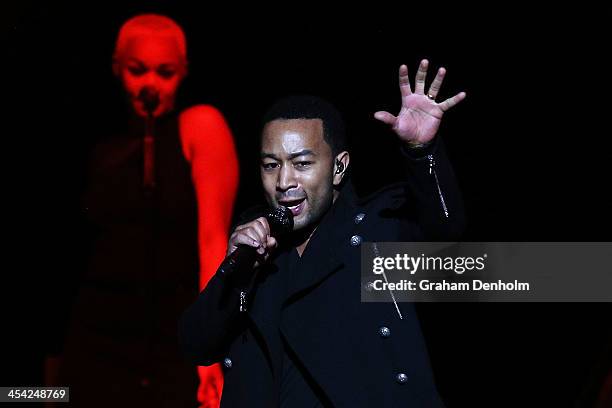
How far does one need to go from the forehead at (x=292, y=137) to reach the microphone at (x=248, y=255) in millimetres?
177

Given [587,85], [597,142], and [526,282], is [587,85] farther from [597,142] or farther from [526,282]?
[526,282]

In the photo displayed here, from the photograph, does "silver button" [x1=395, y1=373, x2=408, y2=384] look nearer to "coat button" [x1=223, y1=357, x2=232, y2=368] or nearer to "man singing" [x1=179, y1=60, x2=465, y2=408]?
"man singing" [x1=179, y1=60, x2=465, y2=408]

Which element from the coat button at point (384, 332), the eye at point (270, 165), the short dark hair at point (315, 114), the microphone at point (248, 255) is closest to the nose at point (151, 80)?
the short dark hair at point (315, 114)

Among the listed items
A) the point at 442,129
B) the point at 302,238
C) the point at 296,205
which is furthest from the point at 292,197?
the point at 442,129

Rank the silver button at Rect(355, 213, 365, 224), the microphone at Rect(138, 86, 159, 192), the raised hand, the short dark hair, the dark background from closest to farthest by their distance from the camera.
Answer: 1. the raised hand
2. the silver button at Rect(355, 213, 365, 224)
3. the short dark hair
4. the dark background
5. the microphone at Rect(138, 86, 159, 192)

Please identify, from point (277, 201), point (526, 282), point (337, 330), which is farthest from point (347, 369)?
point (526, 282)

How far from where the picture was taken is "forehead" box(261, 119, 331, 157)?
7.81 ft

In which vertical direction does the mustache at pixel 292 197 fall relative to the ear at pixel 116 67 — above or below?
below

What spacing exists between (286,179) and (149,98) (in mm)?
1424

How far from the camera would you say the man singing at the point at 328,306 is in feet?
7.00

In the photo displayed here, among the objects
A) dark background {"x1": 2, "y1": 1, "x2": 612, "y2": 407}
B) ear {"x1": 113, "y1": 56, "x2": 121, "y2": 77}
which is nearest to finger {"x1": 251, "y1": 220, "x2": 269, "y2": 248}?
dark background {"x1": 2, "y1": 1, "x2": 612, "y2": 407}

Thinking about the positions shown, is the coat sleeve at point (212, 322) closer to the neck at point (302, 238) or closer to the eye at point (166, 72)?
the neck at point (302, 238)

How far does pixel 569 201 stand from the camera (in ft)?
10.7

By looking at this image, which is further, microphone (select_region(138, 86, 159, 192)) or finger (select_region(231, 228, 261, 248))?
microphone (select_region(138, 86, 159, 192))
